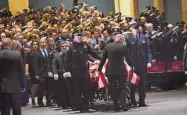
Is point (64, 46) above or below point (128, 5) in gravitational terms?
below

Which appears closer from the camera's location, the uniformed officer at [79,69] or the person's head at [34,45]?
the uniformed officer at [79,69]

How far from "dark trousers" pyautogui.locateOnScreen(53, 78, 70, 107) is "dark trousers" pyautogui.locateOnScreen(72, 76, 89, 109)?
48.4 inches

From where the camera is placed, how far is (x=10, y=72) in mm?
11977

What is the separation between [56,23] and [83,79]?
1030cm

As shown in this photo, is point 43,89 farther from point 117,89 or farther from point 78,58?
point 117,89

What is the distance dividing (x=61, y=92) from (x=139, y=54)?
2.80 meters

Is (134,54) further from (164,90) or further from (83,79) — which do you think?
(164,90)

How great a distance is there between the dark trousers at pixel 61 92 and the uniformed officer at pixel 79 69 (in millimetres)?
1116

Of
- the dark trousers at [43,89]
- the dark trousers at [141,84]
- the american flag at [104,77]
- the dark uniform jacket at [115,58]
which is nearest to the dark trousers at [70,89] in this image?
the american flag at [104,77]

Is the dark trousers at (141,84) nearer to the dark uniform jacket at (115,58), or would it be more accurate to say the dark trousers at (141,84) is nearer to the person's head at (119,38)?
the dark uniform jacket at (115,58)

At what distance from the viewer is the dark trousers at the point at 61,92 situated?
16383 mm

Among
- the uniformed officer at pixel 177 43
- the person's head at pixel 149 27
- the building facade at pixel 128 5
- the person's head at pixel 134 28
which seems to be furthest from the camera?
the building facade at pixel 128 5

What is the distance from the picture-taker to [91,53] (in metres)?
15.4

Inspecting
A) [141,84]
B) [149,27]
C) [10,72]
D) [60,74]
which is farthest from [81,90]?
[149,27]
